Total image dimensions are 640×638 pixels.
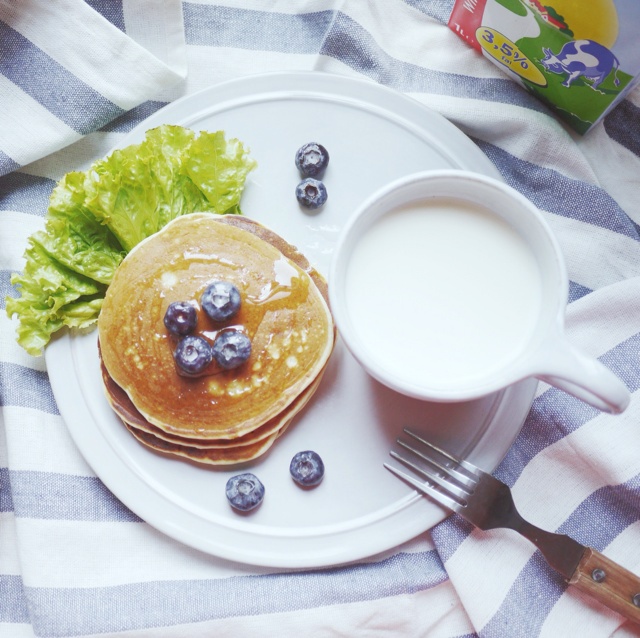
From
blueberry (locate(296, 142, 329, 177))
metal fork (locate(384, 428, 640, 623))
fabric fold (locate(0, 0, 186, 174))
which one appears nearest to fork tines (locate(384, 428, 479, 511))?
metal fork (locate(384, 428, 640, 623))

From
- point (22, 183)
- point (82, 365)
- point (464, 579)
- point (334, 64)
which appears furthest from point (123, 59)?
point (464, 579)

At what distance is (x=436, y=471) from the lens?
168 cm

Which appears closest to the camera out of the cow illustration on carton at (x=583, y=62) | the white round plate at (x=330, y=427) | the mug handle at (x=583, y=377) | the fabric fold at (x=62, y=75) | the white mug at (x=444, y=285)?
the mug handle at (x=583, y=377)

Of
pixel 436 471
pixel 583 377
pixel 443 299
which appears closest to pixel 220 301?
pixel 443 299

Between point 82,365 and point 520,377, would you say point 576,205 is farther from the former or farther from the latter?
point 82,365

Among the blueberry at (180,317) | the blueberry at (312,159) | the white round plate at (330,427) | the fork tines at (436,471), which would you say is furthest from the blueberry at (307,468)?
the blueberry at (312,159)

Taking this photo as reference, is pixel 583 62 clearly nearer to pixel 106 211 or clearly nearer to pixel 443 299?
pixel 443 299

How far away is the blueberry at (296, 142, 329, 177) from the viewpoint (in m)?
1.73

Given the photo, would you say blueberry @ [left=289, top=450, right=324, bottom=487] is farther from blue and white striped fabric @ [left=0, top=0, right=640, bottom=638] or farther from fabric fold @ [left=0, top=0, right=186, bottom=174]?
fabric fold @ [left=0, top=0, right=186, bottom=174]

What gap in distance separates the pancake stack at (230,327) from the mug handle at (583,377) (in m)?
0.49

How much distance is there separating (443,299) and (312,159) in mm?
489

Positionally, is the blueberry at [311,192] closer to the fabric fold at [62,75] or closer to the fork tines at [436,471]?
the fabric fold at [62,75]

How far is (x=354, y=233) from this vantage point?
1.51 metres

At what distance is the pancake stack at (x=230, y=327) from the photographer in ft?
5.35
